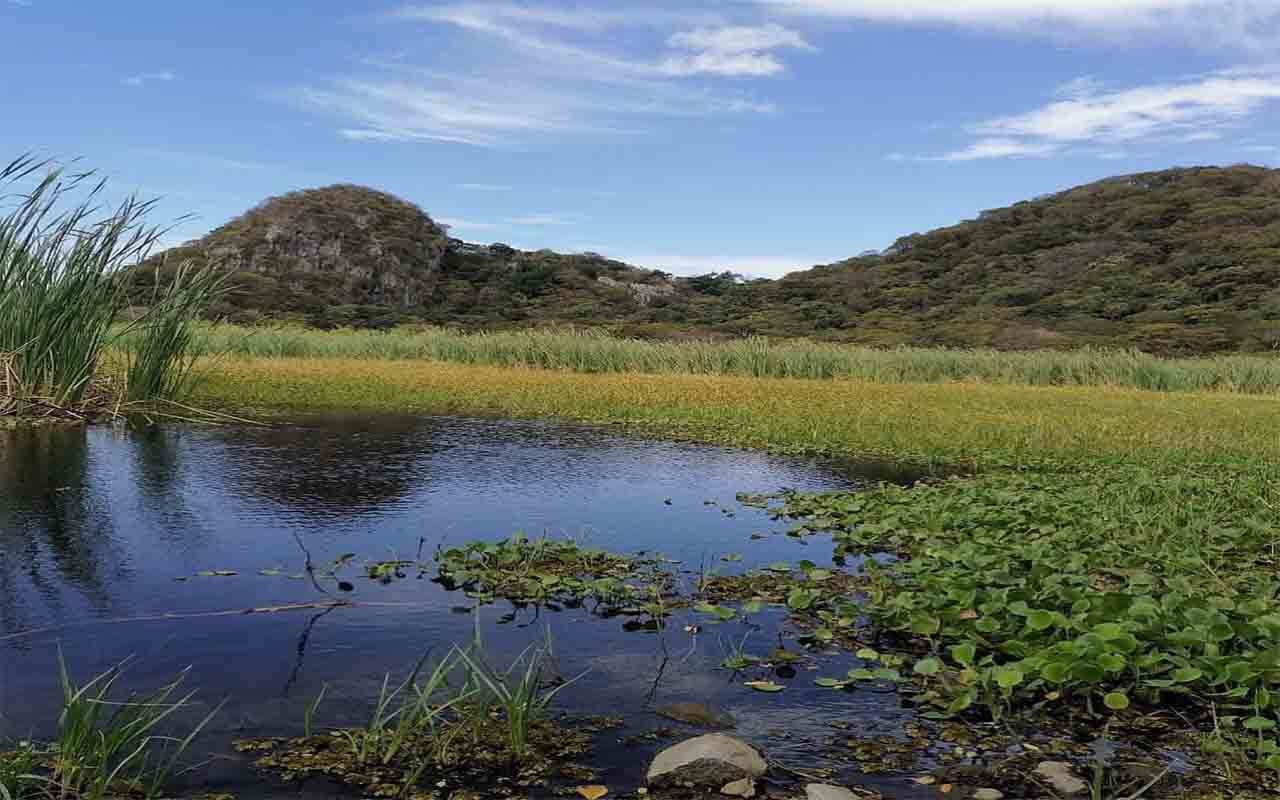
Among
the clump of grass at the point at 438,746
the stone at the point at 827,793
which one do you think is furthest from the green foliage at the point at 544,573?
the stone at the point at 827,793

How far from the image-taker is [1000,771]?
10.2ft

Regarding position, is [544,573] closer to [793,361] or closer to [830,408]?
[830,408]

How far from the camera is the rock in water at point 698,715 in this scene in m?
3.42

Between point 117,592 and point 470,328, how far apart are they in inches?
1626

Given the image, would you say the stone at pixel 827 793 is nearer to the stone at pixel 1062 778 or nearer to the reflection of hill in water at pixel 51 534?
the stone at pixel 1062 778

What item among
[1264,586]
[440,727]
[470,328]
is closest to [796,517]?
[1264,586]

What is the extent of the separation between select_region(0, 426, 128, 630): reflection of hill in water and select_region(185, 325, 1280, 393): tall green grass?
1336 centimetres

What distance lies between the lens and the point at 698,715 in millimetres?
3455

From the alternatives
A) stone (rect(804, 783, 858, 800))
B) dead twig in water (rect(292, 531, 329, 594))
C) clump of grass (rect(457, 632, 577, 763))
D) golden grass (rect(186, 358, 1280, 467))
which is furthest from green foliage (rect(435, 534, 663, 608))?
golden grass (rect(186, 358, 1280, 467))

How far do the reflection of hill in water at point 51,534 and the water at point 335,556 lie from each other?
0.02 metres

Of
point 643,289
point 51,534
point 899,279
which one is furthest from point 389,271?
point 51,534

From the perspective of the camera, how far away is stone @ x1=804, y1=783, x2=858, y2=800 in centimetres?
281

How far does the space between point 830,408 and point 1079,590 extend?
945 cm

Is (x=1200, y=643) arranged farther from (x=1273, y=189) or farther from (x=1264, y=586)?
(x=1273, y=189)
